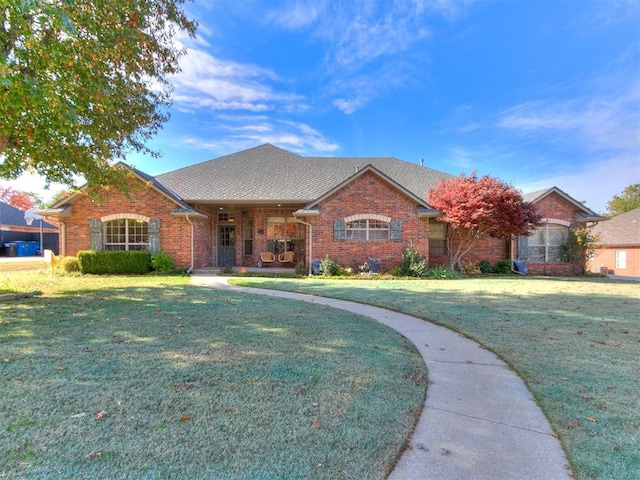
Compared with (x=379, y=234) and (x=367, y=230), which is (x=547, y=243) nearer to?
(x=379, y=234)

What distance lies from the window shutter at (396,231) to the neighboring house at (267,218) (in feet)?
0.15

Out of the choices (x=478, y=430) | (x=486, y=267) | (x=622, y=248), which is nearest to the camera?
(x=478, y=430)

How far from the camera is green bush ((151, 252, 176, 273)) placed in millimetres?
13883

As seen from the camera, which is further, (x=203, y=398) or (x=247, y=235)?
(x=247, y=235)

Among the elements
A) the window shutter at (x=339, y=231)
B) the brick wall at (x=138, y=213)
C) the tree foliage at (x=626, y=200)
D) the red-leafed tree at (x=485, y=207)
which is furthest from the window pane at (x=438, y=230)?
the tree foliage at (x=626, y=200)

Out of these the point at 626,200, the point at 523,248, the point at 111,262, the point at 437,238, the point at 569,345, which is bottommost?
the point at 569,345

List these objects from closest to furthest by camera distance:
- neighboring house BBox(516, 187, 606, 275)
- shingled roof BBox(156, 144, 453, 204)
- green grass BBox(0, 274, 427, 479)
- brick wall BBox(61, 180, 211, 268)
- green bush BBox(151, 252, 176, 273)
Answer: green grass BBox(0, 274, 427, 479) < green bush BBox(151, 252, 176, 273) < brick wall BBox(61, 180, 211, 268) < shingled roof BBox(156, 144, 453, 204) < neighboring house BBox(516, 187, 606, 275)

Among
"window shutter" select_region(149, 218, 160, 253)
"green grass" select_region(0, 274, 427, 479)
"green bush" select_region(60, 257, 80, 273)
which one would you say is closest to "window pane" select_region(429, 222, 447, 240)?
"green grass" select_region(0, 274, 427, 479)

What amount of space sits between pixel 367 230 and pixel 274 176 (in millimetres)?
6641

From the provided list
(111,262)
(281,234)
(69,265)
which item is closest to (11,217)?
(69,265)

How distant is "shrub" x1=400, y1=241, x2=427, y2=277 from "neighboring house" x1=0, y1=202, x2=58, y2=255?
3277 centimetres

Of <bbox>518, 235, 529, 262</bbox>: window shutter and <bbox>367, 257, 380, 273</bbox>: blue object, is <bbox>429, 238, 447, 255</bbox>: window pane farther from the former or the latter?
<bbox>367, 257, 380, 273</bbox>: blue object

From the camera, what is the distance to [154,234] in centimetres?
1445

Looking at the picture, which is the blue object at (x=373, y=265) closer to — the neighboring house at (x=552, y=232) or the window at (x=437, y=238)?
the window at (x=437, y=238)
